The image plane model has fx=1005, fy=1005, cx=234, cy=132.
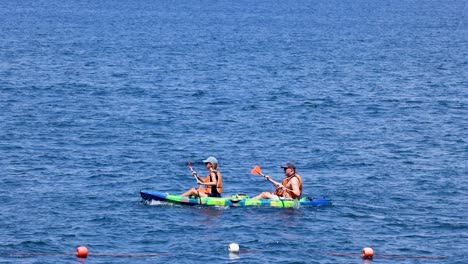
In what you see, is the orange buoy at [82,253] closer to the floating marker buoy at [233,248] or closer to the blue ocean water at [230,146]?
the blue ocean water at [230,146]

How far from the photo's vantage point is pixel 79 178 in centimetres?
4303

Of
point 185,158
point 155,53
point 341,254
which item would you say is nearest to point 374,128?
point 185,158

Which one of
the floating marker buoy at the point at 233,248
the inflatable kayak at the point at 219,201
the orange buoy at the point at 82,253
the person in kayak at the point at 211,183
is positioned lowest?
the floating marker buoy at the point at 233,248

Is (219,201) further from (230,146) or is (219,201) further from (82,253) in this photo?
(230,146)

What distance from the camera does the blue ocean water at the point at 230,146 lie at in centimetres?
3488

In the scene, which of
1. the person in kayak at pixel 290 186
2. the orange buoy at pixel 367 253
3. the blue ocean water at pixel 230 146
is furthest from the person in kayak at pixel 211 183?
the orange buoy at pixel 367 253

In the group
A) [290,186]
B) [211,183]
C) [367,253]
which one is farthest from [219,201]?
[367,253]

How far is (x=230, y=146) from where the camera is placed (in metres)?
50.7

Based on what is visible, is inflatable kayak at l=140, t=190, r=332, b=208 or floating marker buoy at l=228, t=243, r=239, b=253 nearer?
floating marker buoy at l=228, t=243, r=239, b=253

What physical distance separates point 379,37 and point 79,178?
8677 centimetres

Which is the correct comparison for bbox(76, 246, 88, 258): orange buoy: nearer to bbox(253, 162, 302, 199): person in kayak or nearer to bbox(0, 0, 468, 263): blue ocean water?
bbox(0, 0, 468, 263): blue ocean water

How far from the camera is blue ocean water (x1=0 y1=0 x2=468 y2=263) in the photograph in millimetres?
34875

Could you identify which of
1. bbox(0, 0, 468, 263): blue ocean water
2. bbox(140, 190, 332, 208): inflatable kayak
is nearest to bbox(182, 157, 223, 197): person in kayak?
bbox(140, 190, 332, 208): inflatable kayak

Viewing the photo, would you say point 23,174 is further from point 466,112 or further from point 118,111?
point 466,112
